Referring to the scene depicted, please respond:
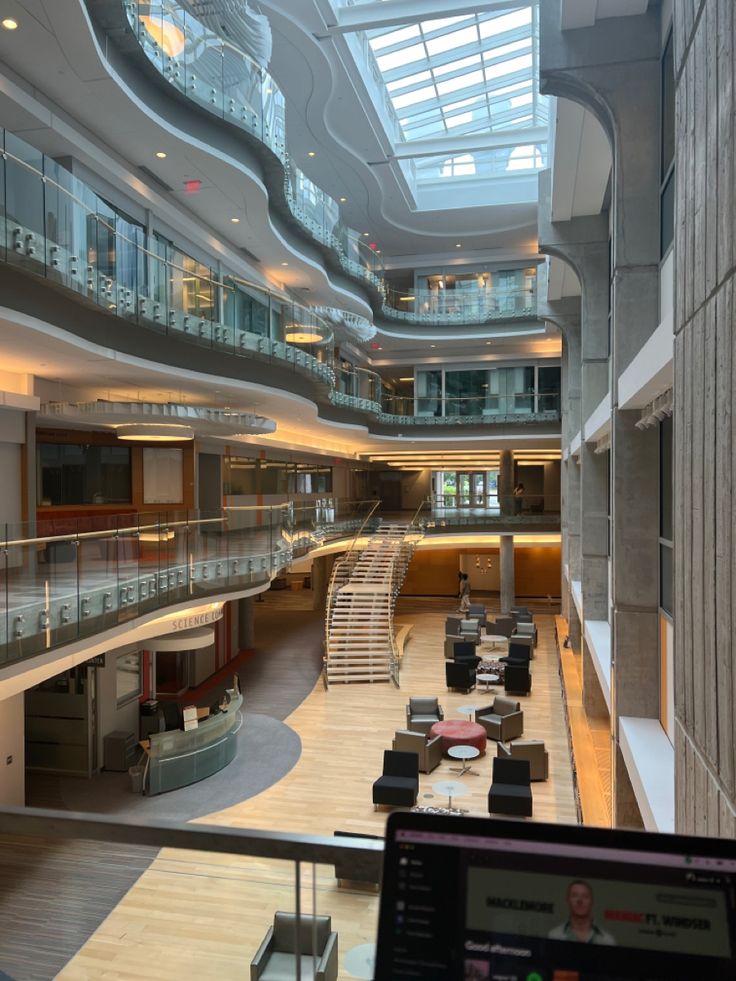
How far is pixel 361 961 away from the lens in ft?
4.99

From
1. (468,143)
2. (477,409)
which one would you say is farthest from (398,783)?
(468,143)

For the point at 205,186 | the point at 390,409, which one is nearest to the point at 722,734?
the point at 205,186

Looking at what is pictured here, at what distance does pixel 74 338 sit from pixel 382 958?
984 cm

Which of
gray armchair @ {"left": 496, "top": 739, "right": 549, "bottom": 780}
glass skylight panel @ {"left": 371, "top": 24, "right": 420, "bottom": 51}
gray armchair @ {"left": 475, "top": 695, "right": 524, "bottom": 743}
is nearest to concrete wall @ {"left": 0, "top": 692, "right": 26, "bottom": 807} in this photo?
gray armchair @ {"left": 496, "top": 739, "right": 549, "bottom": 780}

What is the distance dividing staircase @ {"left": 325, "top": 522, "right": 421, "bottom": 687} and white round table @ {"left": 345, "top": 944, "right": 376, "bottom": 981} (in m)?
16.7

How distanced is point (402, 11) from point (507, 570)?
61.7 ft

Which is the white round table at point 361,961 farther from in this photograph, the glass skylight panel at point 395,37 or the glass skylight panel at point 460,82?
the glass skylight panel at point 460,82

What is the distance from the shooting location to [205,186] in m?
14.4

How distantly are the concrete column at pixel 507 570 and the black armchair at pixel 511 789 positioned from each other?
16764 millimetres

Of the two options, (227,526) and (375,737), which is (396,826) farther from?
(375,737)

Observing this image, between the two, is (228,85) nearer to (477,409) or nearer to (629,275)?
(629,275)

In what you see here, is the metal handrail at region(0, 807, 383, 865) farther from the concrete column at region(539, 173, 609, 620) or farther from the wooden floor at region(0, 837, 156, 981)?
the concrete column at region(539, 173, 609, 620)

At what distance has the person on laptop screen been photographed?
1087mm

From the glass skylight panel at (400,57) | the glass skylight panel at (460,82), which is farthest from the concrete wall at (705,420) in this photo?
the glass skylight panel at (460,82)
